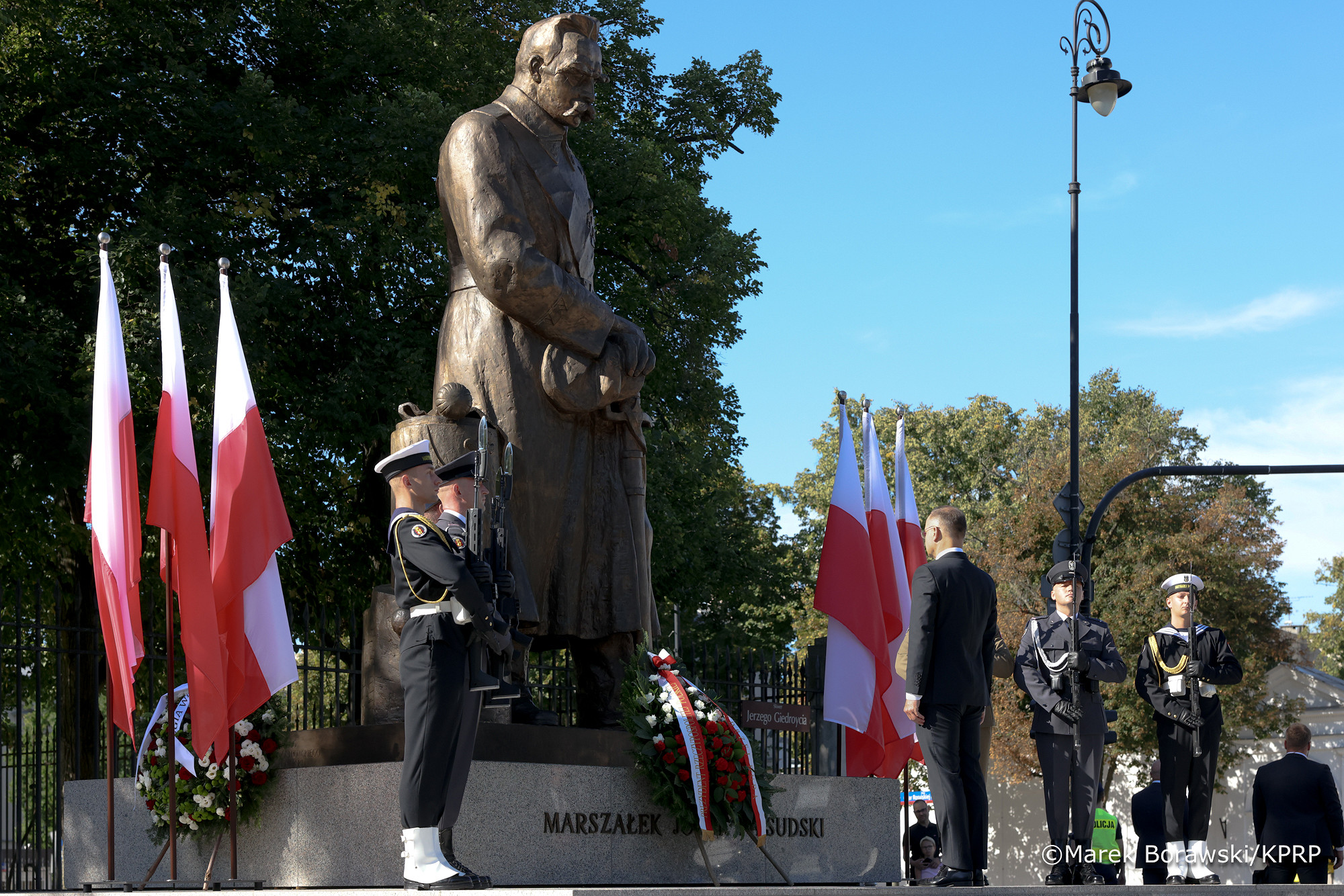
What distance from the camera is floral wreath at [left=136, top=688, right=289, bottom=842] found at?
7.70 m

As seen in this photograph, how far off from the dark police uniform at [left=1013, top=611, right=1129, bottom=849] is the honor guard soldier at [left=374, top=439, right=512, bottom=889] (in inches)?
166

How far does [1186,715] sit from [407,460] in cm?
577

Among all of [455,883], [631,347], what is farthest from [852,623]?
[455,883]

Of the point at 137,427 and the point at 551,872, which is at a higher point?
the point at 137,427

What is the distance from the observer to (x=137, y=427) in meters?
17.2

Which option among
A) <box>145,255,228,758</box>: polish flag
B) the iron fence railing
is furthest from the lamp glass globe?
<box>145,255,228,758</box>: polish flag

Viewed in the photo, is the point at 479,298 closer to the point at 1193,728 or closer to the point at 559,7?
the point at 1193,728

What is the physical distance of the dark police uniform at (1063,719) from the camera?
9195mm

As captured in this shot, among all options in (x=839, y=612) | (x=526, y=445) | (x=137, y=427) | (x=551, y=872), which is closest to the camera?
(x=551, y=872)

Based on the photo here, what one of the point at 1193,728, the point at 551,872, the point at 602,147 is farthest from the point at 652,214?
the point at 551,872

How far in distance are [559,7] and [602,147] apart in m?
2.42

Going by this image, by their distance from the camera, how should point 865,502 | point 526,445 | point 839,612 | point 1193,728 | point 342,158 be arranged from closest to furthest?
point 526,445
point 1193,728
point 839,612
point 865,502
point 342,158

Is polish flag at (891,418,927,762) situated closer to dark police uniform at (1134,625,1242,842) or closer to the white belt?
dark police uniform at (1134,625,1242,842)

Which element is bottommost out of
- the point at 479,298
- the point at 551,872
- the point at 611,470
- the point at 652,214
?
the point at 551,872
